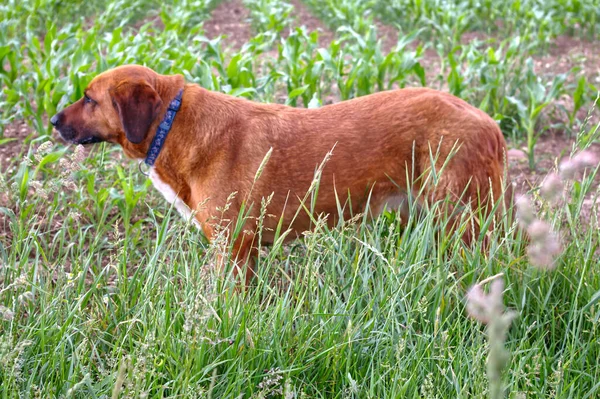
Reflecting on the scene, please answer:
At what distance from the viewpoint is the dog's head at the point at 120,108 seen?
154 inches

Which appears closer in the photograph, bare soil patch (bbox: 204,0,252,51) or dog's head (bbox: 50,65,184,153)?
dog's head (bbox: 50,65,184,153)

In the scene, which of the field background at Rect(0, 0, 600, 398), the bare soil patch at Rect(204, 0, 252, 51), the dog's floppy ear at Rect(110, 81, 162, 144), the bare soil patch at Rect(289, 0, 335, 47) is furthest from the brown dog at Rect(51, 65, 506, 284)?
the bare soil patch at Rect(289, 0, 335, 47)

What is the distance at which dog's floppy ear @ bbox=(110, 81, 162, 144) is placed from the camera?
3.89 meters

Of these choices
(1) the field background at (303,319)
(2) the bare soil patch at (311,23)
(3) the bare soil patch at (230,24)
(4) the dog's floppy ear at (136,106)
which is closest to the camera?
(1) the field background at (303,319)

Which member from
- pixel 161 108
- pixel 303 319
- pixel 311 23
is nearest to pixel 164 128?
pixel 161 108

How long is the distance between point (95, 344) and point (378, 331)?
45.0 inches

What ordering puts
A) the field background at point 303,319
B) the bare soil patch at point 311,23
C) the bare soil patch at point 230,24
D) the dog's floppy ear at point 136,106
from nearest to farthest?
the field background at point 303,319 → the dog's floppy ear at point 136,106 → the bare soil patch at point 230,24 → the bare soil patch at point 311,23

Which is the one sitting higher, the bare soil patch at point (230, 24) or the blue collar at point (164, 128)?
the blue collar at point (164, 128)

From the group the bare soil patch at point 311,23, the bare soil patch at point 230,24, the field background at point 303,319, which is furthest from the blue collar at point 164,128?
the bare soil patch at point 311,23

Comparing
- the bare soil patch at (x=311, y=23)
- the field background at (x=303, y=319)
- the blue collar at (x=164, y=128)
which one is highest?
the blue collar at (x=164, y=128)

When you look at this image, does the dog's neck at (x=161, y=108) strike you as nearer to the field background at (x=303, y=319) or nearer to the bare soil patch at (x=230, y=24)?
the field background at (x=303, y=319)

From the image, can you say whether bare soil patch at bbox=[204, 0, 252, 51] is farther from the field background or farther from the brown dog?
the field background

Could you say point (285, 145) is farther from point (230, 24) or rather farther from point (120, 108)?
point (230, 24)

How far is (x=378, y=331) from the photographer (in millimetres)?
2936
